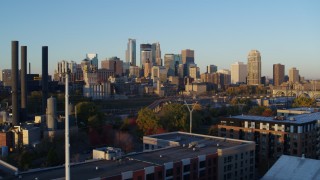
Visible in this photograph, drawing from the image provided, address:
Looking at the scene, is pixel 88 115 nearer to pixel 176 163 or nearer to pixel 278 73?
pixel 176 163

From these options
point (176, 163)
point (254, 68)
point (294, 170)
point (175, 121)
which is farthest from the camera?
point (254, 68)

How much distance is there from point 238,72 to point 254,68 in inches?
1344

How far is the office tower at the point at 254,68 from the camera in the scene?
148 metres

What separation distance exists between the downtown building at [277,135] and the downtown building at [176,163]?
16.7ft

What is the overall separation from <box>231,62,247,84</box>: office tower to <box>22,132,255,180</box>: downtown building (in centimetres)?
16194

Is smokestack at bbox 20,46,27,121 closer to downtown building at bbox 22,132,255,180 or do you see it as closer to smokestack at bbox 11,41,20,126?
smokestack at bbox 11,41,20,126

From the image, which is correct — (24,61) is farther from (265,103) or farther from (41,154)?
(265,103)

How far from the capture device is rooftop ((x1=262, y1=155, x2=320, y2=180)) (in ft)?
54.1

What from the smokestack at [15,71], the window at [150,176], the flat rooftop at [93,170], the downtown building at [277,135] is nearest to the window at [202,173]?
the flat rooftop at [93,170]

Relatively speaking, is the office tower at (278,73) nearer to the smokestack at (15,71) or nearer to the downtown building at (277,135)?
the downtown building at (277,135)

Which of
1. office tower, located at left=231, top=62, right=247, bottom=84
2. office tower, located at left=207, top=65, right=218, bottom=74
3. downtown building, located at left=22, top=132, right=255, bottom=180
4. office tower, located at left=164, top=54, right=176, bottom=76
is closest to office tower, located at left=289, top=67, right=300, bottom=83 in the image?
office tower, located at left=231, top=62, right=247, bottom=84

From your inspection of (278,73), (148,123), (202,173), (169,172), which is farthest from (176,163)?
(278,73)

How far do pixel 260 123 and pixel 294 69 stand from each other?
148 metres

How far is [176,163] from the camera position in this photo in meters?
16.8
